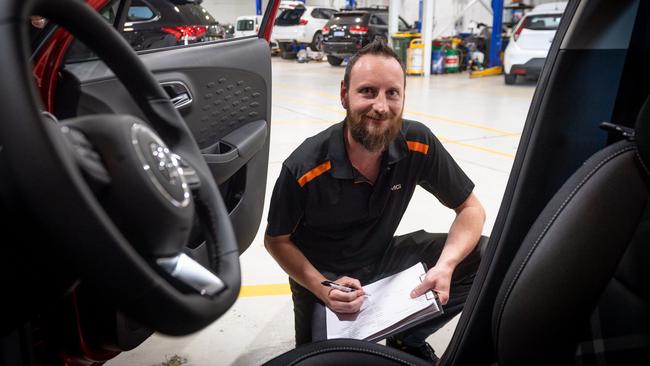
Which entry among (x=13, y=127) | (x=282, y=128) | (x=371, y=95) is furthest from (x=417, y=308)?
(x=282, y=128)

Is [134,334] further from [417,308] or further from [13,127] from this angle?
[13,127]

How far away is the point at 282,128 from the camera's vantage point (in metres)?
6.52

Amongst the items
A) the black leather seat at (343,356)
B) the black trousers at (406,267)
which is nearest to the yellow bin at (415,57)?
the black trousers at (406,267)

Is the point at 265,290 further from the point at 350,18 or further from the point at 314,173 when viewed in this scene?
the point at 350,18

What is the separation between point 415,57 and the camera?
38.7 ft

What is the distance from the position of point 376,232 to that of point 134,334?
1.02m

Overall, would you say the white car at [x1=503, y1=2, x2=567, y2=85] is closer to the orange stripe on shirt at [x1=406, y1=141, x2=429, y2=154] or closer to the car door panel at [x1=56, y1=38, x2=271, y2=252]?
the orange stripe on shirt at [x1=406, y1=141, x2=429, y2=154]

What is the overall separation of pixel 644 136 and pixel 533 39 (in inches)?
349

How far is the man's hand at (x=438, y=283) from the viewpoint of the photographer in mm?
1782

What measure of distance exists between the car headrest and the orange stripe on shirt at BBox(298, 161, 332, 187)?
1181 mm

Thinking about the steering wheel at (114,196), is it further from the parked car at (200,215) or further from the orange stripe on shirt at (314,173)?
the orange stripe on shirt at (314,173)

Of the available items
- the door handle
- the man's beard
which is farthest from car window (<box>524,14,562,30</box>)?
the door handle

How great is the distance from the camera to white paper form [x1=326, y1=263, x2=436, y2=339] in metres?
1.68

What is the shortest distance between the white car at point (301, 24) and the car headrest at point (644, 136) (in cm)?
1517
